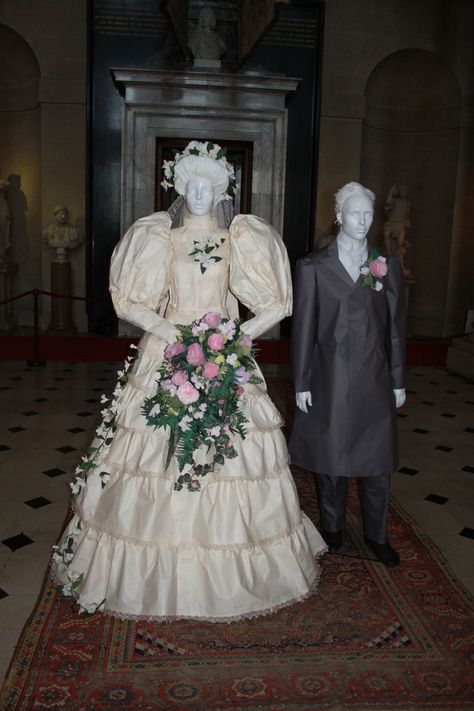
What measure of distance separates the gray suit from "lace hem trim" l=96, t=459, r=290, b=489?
40 centimetres

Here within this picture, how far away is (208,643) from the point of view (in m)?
2.72

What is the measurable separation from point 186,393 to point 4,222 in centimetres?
935

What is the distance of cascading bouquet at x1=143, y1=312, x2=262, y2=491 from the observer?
2596 mm

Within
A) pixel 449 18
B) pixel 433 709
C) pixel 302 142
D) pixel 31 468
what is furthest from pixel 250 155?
pixel 433 709

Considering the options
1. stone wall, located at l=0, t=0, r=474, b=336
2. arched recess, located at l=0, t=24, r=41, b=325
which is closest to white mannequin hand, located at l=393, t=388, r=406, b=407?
stone wall, located at l=0, t=0, r=474, b=336

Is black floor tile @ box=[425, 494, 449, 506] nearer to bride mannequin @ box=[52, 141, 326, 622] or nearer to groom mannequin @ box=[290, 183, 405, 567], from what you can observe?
groom mannequin @ box=[290, 183, 405, 567]

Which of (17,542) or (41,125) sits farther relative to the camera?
(41,125)

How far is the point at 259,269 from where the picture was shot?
10.1 feet

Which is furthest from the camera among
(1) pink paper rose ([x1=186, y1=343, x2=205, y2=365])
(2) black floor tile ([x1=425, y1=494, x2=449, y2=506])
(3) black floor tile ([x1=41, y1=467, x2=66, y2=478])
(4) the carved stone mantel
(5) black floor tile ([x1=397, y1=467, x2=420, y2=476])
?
(4) the carved stone mantel

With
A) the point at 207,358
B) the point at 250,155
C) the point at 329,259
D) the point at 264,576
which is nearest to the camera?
the point at 207,358

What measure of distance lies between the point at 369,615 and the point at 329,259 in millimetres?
1728

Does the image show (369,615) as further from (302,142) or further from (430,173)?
(430,173)

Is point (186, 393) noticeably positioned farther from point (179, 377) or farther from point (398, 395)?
point (398, 395)

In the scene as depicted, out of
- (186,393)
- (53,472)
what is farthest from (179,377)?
(53,472)
